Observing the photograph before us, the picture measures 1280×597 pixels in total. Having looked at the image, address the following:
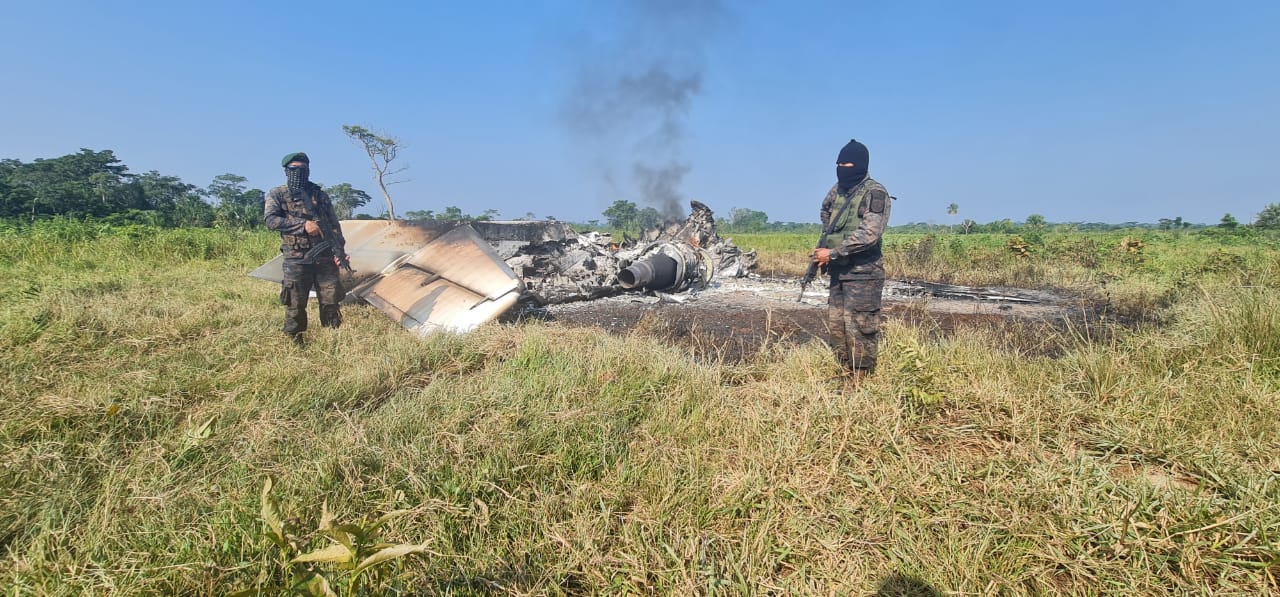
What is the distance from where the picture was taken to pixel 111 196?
28531 millimetres

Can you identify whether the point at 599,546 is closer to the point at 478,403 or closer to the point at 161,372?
the point at 478,403

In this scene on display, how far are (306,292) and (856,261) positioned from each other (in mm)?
4536

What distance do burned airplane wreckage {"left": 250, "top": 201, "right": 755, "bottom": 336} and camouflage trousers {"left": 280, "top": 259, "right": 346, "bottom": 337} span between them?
1.38ft

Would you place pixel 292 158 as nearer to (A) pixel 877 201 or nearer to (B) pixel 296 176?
(B) pixel 296 176

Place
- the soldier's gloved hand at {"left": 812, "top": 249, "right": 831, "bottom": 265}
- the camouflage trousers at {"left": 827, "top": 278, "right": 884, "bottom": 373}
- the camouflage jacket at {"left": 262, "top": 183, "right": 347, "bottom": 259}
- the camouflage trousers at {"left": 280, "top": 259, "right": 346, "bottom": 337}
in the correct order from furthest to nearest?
the camouflage jacket at {"left": 262, "top": 183, "right": 347, "bottom": 259} < the camouflage trousers at {"left": 280, "top": 259, "right": 346, "bottom": 337} < the soldier's gloved hand at {"left": 812, "top": 249, "right": 831, "bottom": 265} < the camouflage trousers at {"left": 827, "top": 278, "right": 884, "bottom": 373}

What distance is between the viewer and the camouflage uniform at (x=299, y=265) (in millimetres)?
4383

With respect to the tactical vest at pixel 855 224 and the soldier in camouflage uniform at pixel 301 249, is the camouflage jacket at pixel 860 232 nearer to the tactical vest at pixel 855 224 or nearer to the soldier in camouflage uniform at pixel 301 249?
the tactical vest at pixel 855 224

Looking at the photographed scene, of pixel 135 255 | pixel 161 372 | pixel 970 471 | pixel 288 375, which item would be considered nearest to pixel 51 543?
pixel 288 375

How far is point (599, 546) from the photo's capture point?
1721mm

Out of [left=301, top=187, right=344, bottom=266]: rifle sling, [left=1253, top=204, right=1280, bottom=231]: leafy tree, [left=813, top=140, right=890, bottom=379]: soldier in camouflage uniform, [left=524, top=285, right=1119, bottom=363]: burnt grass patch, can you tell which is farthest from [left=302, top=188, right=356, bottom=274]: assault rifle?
[left=1253, top=204, right=1280, bottom=231]: leafy tree

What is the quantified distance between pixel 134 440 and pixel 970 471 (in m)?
3.71

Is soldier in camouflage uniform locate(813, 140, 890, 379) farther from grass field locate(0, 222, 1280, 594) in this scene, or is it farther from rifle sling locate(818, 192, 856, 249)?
grass field locate(0, 222, 1280, 594)

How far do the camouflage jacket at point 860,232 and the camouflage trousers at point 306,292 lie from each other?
14.3 feet

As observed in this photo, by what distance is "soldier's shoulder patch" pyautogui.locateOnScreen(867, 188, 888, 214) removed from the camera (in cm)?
357
